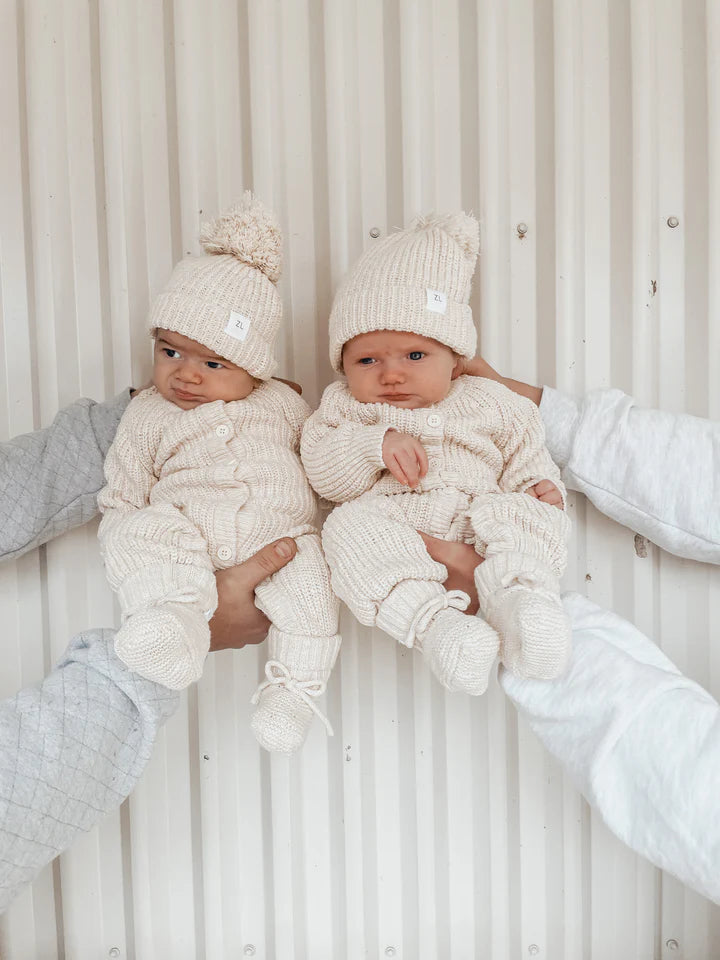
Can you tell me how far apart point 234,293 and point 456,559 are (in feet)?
1.62

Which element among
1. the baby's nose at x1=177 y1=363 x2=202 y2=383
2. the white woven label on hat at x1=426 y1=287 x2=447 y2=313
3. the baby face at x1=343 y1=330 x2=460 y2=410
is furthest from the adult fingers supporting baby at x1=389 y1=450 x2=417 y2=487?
the baby's nose at x1=177 y1=363 x2=202 y2=383

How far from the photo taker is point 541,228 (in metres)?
1.38

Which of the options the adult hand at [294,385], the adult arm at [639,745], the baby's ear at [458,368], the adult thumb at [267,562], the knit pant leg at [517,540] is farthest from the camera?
the adult hand at [294,385]

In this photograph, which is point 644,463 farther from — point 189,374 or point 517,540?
point 189,374

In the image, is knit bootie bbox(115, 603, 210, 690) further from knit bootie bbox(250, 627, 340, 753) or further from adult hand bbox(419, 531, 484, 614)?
adult hand bbox(419, 531, 484, 614)

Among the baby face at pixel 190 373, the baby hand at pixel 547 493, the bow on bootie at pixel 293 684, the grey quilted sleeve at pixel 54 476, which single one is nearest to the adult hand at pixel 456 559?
the baby hand at pixel 547 493

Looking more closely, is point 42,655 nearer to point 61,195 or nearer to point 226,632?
point 226,632

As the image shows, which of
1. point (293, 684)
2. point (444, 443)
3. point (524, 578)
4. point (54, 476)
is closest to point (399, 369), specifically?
point (444, 443)

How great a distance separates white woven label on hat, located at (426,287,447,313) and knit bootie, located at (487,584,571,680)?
40cm

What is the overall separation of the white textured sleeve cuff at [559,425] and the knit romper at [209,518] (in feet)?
1.26

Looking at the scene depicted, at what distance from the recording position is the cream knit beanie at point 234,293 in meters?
1.14

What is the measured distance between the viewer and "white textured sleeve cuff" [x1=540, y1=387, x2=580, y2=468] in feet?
4.12

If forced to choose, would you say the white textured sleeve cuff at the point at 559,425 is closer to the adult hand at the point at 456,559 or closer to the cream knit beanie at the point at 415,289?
the cream knit beanie at the point at 415,289

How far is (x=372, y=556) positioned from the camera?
3.33 ft
